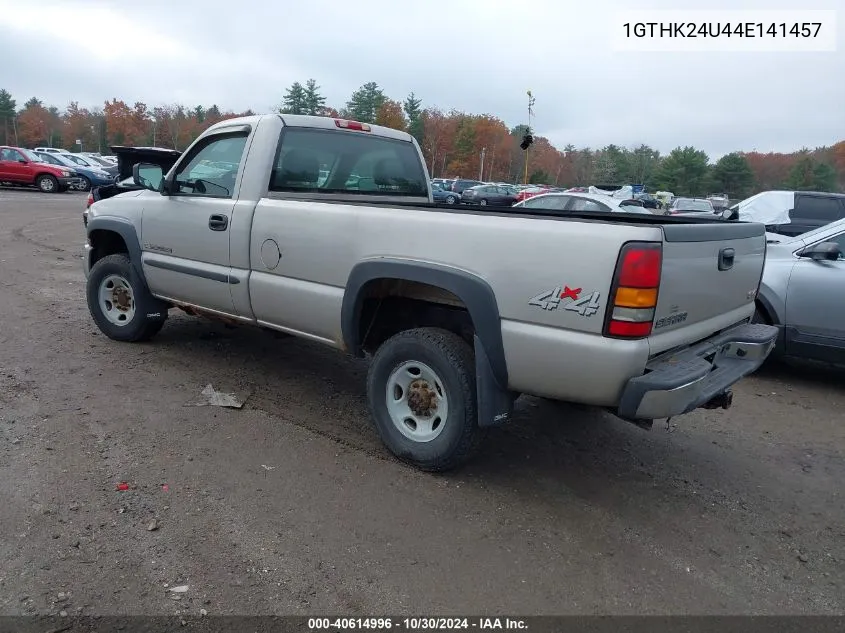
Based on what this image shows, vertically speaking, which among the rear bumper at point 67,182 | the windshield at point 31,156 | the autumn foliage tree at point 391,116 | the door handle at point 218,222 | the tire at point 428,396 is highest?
the autumn foliage tree at point 391,116

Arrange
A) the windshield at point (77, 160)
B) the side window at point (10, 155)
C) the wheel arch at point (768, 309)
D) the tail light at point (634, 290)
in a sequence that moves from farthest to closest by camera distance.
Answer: the windshield at point (77, 160), the side window at point (10, 155), the wheel arch at point (768, 309), the tail light at point (634, 290)

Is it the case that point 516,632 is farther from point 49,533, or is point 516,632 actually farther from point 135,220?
point 135,220

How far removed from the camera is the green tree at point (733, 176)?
6228cm

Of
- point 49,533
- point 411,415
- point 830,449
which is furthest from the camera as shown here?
point 830,449

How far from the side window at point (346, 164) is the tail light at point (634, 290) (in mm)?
2647

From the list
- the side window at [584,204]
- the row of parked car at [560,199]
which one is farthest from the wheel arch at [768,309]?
the side window at [584,204]

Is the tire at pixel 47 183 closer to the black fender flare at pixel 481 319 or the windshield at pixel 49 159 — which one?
the windshield at pixel 49 159

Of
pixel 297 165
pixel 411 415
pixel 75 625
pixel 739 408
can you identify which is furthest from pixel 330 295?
pixel 739 408

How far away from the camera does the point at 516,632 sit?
254 cm

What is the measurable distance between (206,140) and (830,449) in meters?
5.14

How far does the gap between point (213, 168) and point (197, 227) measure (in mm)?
497

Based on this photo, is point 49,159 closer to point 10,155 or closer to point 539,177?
point 10,155

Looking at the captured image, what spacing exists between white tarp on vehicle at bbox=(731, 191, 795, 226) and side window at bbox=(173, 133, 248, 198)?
10.5 m

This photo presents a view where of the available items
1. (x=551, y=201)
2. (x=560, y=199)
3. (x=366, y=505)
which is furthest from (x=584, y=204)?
(x=366, y=505)
